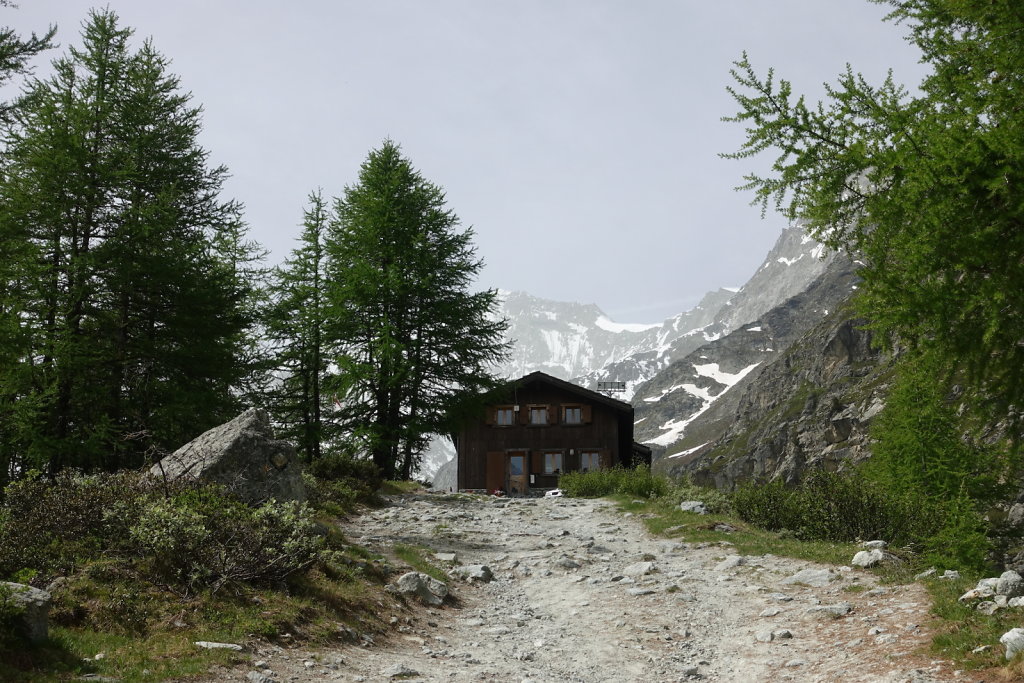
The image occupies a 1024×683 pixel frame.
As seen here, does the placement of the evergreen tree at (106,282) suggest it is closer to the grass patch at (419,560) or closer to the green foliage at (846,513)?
the grass patch at (419,560)

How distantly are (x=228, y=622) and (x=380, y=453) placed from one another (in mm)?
20814

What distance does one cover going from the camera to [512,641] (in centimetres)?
953

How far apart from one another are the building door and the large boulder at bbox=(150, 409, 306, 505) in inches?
957

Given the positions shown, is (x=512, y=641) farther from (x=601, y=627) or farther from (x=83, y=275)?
(x=83, y=275)

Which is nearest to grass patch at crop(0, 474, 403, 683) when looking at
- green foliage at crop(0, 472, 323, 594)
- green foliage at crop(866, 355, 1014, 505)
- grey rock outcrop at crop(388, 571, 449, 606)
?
green foliage at crop(0, 472, 323, 594)

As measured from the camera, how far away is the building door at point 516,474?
1479 inches

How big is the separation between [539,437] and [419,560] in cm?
2449

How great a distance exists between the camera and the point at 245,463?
13242 millimetres

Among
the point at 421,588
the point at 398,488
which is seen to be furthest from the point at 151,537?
the point at 398,488

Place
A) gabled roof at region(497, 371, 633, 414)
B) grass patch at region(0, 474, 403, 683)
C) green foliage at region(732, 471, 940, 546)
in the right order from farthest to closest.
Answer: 1. gabled roof at region(497, 371, 633, 414)
2. green foliage at region(732, 471, 940, 546)
3. grass patch at region(0, 474, 403, 683)

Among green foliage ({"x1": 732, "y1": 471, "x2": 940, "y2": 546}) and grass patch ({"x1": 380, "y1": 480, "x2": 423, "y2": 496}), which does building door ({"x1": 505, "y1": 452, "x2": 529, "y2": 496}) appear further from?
green foliage ({"x1": 732, "y1": 471, "x2": 940, "y2": 546})

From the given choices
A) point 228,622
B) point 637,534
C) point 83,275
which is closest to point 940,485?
point 637,534

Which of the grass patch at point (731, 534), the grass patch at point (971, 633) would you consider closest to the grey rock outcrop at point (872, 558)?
the grass patch at point (731, 534)

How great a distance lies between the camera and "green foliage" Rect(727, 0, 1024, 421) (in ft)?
23.4
